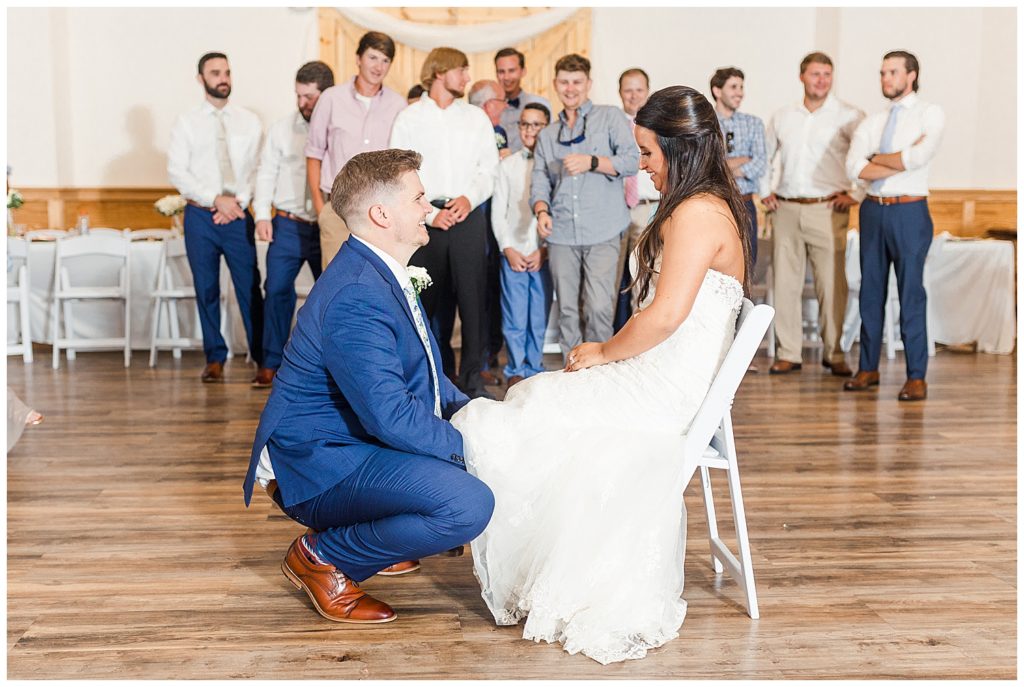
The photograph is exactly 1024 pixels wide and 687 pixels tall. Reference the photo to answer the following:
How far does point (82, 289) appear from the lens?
Result: 270 inches

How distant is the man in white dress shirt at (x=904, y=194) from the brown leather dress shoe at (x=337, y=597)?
3.66m

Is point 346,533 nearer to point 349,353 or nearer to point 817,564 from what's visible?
point 349,353

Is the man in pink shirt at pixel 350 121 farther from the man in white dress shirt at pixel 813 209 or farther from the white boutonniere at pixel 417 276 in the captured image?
the white boutonniere at pixel 417 276

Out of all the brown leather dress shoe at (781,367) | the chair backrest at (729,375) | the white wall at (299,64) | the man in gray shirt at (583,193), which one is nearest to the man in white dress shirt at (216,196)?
the man in gray shirt at (583,193)

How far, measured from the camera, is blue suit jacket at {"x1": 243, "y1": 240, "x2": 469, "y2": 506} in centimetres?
247

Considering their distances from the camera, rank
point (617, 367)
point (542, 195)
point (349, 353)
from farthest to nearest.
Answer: point (542, 195)
point (617, 367)
point (349, 353)

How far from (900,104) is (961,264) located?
5.95 ft

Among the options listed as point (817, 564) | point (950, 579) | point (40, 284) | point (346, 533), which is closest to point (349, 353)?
point (346, 533)

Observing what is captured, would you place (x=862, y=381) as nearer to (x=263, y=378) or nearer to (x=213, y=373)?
(x=263, y=378)

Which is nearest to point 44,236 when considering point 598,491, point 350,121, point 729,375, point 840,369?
point 350,121

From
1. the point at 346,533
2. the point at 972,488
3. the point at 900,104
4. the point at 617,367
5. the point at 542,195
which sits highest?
the point at 900,104

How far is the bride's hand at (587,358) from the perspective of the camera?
2754mm

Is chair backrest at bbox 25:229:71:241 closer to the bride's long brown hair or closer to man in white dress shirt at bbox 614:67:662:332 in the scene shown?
man in white dress shirt at bbox 614:67:662:332

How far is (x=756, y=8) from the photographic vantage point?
30.8ft
